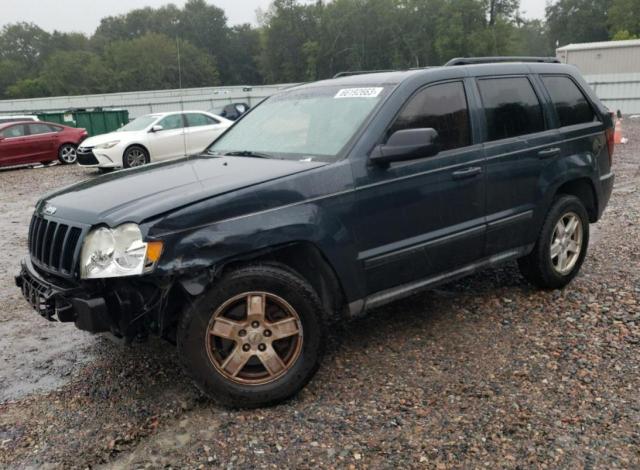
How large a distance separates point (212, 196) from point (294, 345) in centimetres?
95

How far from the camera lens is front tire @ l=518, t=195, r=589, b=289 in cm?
474

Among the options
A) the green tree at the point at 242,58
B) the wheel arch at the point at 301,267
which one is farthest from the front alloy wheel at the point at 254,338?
the green tree at the point at 242,58

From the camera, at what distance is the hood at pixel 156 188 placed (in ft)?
10.1

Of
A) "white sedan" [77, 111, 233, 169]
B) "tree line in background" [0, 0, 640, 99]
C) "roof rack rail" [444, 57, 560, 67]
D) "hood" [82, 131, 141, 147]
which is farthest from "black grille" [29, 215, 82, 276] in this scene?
"tree line in background" [0, 0, 640, 99]

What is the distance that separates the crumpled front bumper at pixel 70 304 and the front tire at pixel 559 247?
3.34 m

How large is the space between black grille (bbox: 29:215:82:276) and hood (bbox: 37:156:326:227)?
3.0 inches

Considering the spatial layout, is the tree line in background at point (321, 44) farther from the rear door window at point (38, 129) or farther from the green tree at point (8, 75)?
the rear door window at point (38, 129)

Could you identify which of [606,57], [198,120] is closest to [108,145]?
[198,120]

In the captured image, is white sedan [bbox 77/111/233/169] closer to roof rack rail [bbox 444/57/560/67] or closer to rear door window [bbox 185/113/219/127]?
rear door window [bbox 185/113/219/127]

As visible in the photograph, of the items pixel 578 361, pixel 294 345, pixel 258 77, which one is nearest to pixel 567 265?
pixel 578 361

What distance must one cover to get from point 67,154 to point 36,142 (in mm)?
940

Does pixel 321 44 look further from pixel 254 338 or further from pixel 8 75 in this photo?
pixel 254 338

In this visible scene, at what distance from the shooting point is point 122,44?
8781 cm

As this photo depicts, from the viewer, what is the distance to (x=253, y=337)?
3.21m
